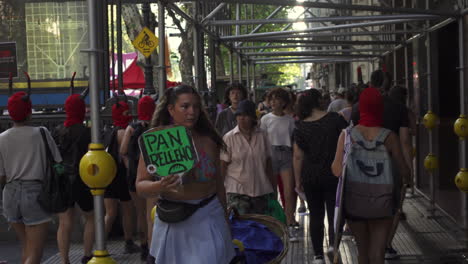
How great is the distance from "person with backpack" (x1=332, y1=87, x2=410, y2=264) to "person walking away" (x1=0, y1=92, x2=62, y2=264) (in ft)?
8.16

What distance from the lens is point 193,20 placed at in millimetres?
10984

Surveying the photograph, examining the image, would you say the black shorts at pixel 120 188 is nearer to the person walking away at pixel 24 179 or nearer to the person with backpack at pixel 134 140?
the person with backpack at pixel 134 140

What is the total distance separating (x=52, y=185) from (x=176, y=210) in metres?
2.88

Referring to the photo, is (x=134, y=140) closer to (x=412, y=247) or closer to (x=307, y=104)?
(x=307, y=104)

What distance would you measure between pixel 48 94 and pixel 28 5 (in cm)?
117

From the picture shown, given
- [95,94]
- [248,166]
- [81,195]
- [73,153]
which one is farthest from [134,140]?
[95,94]

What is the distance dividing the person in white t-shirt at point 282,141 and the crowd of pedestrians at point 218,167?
0.05 feet

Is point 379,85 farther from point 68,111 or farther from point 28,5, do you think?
point 28,5

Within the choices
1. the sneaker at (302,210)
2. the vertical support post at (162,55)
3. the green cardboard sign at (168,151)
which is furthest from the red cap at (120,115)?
the green cardboard sign at (168,151)

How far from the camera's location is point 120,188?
31.3 ft

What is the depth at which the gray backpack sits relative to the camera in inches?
258

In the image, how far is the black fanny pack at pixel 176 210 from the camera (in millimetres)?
4789

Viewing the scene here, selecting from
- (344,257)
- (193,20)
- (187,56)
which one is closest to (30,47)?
(193,20)

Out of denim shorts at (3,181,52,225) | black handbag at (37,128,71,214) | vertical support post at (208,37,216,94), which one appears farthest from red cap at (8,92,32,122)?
vertical support post at (208,37,216,94)
